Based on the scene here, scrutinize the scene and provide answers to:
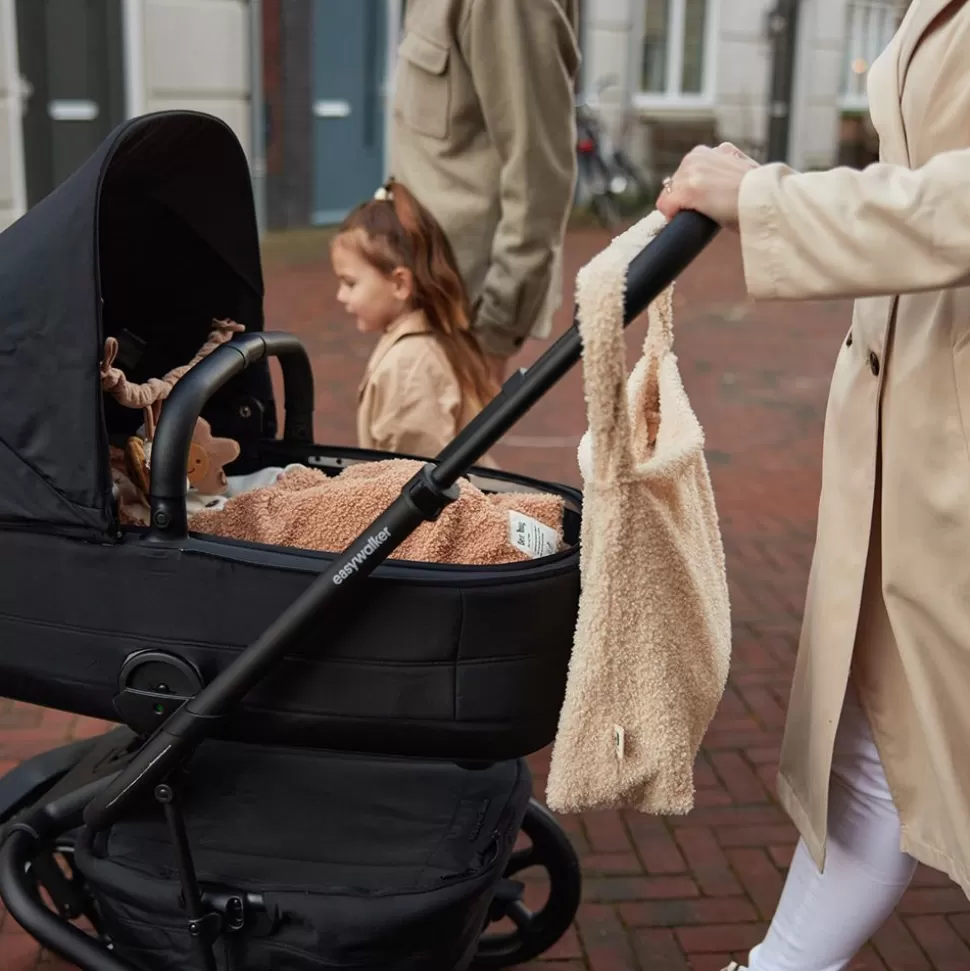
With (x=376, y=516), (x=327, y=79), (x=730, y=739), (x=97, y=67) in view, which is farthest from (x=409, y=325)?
(x=327, y=79)

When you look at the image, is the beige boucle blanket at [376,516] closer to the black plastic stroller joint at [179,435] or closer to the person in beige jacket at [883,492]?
the black plastic stroller joint at [179,435]

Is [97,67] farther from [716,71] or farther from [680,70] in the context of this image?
[716,71]

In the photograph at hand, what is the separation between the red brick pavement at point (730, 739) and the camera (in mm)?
2664

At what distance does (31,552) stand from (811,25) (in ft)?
56.7

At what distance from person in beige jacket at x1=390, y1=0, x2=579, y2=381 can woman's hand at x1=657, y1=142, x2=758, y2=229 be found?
143cm

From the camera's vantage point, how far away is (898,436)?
1780mm

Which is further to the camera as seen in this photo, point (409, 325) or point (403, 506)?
point (409, 325)

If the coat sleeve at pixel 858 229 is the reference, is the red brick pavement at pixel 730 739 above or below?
below

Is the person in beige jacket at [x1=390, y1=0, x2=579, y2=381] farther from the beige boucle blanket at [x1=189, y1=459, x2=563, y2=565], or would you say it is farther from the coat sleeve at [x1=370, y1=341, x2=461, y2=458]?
the beige boucle blanket at [x1=189, y1=459, x2=563, y2=565]

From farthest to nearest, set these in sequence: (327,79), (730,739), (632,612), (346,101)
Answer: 1. (346,101)
2. (327,79)
3. (730,739)
4. (632,612)

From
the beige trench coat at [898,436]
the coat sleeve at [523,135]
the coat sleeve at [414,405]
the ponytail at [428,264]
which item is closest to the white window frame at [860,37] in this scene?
the coat sleeve at [523,135]

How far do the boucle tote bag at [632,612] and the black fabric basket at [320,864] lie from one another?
33 centimetres

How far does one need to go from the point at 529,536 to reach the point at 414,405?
1.07m

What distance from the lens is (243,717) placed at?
5.90ft
